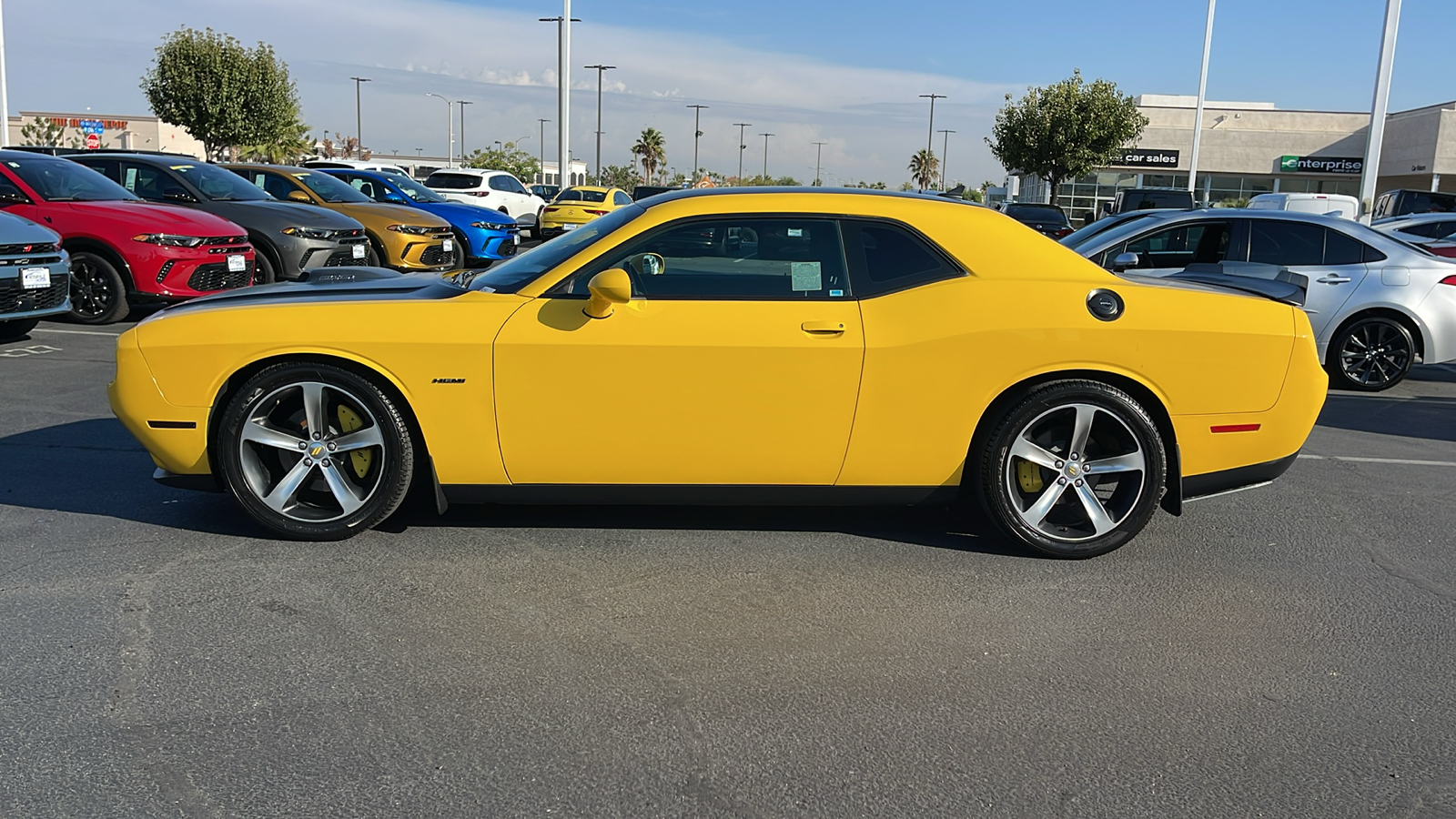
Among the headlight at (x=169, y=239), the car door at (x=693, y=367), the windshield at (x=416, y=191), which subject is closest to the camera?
the car door at (x=693, y=367)

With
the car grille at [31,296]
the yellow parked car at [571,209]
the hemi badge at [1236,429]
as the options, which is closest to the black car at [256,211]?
the car grille at [31,296]

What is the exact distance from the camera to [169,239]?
1057 cm

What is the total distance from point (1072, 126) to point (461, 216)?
33.2 metres

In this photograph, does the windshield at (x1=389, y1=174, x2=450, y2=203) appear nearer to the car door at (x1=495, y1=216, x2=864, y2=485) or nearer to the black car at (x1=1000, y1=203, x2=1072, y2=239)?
the black car at (x1=1000, y1=203, x2=1072, y2=239)

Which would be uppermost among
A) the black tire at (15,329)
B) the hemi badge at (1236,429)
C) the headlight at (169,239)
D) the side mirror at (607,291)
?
the side mirror at (607,291)

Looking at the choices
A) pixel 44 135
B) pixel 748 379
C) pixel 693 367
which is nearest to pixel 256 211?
pixel 693 367

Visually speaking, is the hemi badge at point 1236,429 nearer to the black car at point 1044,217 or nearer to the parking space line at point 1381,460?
the parking space line at point 1381,460

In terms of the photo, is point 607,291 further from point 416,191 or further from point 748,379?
point 416,191

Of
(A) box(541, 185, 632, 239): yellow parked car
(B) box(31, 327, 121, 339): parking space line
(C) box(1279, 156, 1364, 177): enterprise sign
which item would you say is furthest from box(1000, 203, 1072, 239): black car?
(C) box(1279, 156, 1364, 177): enterprise sign

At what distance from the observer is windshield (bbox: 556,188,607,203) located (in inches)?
1062

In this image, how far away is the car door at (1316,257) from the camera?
9.39 meters

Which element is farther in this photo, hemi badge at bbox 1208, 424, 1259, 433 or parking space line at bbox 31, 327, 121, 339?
parking space line at bbox 31, 327, 121, 339

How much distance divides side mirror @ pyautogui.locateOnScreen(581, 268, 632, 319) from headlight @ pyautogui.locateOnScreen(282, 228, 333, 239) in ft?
30.2

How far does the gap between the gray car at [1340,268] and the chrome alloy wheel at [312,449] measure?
6621mm
